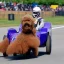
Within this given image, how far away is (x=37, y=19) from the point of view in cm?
1236

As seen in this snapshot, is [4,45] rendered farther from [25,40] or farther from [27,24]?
[27,24]

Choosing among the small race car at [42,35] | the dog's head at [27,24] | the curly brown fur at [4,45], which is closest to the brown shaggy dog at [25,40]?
the dog's head at [27,24]

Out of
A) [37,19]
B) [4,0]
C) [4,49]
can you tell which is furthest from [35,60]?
[4,0]

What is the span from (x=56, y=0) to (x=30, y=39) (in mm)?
59320

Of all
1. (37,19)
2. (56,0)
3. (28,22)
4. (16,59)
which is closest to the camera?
(28,22)

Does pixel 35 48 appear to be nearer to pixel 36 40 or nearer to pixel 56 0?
pixel 36 40

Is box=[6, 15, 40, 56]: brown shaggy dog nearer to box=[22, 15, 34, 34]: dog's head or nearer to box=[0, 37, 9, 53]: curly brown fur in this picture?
box=[22, 15, 34, 34]: dog's head

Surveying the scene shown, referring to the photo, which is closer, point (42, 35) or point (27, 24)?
point (27, 24)

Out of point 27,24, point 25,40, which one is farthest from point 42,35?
point 27,24

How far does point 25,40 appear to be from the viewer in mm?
10391

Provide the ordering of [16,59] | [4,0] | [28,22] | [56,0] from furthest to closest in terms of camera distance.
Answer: [56,0], [4,0], [16,59], [28,22]

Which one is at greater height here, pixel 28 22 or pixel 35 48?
pixel 28 22

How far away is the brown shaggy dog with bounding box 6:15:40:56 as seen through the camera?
10.2 meters

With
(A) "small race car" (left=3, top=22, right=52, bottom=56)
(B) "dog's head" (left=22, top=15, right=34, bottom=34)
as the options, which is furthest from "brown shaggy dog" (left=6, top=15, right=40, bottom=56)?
(A) "small race car" (left=3, top=22, right=52, bottom=56)
